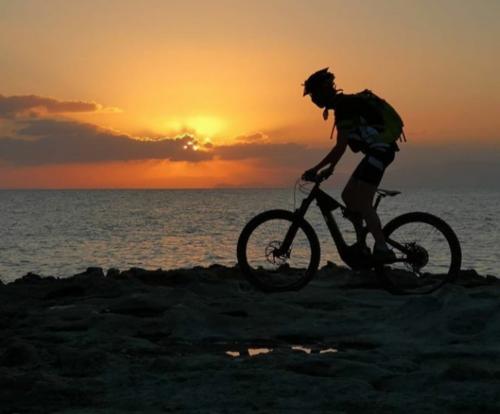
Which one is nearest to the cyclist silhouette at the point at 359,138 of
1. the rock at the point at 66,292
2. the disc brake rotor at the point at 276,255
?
the disc brake rotor at the point at 276,255

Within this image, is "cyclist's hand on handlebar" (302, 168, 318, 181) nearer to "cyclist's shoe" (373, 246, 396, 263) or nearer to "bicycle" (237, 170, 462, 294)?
"bicycle" (237, 170, 462, 294)

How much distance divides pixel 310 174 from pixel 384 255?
4.70 ft

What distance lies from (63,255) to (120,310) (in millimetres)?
33102

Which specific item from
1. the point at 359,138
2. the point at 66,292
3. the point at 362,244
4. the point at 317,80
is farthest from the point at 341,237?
the point at 66,292

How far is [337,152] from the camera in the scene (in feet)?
28.7

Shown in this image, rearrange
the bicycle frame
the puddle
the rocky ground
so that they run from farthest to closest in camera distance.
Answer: the bicycle frame → the puddle → the rocky ground

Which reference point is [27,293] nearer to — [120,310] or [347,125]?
[120,310]

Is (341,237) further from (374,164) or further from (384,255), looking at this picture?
(374,164)

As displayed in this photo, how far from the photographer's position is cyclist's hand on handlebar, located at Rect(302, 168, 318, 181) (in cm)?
897

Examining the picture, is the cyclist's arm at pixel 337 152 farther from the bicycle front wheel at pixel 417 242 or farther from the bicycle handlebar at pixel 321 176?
the bicycle front wheel at pixel 417 242

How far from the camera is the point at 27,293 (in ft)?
32.6

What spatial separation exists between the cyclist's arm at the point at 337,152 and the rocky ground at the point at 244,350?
5.72ft

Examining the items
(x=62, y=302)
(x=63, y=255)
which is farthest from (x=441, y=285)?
(x=63, y=255)

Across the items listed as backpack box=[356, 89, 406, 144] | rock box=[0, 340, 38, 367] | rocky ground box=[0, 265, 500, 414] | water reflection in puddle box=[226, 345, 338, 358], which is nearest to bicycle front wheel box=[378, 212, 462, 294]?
rocky ground box=[0, 265, 500, 414]
